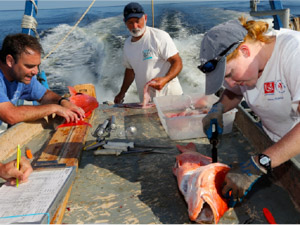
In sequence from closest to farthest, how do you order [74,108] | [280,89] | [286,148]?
[286,148], [280,89], [74,108]

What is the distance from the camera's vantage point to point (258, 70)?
186cm

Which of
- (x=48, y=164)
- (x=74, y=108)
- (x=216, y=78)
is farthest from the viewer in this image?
(x=74, y=108)

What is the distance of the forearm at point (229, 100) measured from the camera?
2.58 meters

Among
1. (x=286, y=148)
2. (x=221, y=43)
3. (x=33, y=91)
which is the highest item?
(x=221, y=43)

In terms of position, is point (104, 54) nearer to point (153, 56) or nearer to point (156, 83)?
point (153, 56)

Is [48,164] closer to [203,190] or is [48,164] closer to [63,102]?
[203,190]

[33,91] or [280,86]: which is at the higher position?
[280,86]

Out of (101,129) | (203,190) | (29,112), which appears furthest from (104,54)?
(203,190)

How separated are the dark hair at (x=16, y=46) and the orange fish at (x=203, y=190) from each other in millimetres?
2114

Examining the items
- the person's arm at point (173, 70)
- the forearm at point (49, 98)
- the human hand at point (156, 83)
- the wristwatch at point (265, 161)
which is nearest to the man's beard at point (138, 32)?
the person's arm at point (173, 70)

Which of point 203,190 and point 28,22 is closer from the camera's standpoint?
point 203,190

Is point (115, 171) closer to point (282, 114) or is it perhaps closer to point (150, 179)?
point (150, 179)

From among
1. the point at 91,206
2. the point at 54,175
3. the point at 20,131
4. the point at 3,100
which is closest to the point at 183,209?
the point at 91,206

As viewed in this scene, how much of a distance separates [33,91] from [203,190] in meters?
2.71
